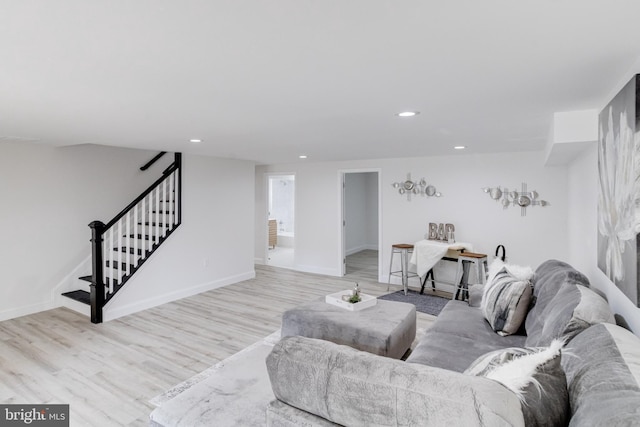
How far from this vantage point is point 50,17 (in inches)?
48.4

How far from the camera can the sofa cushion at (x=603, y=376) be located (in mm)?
921

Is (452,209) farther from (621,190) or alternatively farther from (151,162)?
(151,162)

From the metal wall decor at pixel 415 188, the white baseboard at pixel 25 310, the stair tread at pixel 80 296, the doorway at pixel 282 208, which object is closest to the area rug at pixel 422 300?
the metal wall decor at pixel 415 188

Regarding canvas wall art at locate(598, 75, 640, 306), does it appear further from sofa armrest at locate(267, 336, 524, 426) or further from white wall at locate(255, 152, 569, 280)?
white wall at locate(255, 152, 569, 280)

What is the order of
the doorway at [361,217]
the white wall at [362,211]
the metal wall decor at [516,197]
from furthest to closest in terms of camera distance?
the white wall at [362,211] → the doorway at [361,217] → the metal wall decor at [516,197]

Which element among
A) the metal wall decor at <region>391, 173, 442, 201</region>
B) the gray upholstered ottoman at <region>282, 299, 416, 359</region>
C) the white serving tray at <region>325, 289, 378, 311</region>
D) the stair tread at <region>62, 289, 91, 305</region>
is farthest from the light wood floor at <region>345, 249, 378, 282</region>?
the stair tread at <region>62, 289, 91, 305</region>

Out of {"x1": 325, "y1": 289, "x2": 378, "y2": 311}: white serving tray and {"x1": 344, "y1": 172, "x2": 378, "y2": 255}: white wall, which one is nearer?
{"x1": 325, "y1": 289, "x2": 378, "y2": 311}: white serving tray

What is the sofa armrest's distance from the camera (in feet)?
3.13

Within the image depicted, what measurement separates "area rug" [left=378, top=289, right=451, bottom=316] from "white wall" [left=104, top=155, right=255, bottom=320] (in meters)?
2.73

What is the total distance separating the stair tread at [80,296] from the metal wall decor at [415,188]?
480cm

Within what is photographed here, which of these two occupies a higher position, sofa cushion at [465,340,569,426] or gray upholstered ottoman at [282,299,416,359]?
sofa cushion at [465,340,569,426]

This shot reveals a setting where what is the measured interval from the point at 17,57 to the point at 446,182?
17.1ft

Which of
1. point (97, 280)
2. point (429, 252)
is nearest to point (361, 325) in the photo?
point (429, 252)

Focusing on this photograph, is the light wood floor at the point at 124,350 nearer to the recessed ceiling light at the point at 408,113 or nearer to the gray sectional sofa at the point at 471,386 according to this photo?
the gray sectional sofa at the point at 471,386
